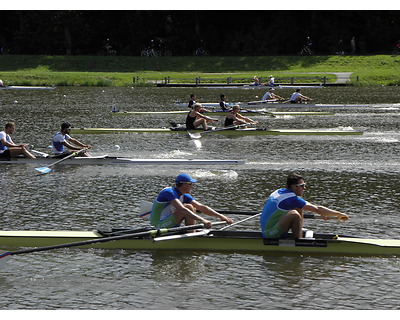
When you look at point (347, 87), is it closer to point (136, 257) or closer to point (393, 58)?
point (393, 58)

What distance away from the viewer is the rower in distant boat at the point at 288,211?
13.1 meters

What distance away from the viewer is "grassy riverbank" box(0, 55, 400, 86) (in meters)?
65.6

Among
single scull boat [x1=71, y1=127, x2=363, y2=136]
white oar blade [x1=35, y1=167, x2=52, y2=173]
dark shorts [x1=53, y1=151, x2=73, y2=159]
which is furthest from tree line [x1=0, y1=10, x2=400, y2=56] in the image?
white oar blade [x1=35, y1=167, x2=52, y2=173]

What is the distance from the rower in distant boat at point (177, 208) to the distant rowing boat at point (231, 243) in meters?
0.34

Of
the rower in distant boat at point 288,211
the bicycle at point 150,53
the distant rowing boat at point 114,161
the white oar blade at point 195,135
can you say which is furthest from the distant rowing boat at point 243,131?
the bicycle at point 150,53

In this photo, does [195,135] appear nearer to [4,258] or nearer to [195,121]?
[195,121]

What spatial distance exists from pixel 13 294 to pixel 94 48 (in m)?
77.8

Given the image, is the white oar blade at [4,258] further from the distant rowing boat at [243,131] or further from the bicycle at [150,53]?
the bicycle at [150,53]

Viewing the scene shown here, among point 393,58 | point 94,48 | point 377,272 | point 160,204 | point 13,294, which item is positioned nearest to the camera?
point 13,294

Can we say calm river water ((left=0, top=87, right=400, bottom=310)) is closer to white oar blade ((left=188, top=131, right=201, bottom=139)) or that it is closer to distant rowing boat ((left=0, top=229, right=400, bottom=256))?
distant rowing boat ((left=0, top=229, right=400, bottom=256))

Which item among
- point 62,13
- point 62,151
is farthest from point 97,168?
point 62,13

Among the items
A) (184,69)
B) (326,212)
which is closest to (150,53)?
(184,69)

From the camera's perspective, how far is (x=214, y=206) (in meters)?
17.8

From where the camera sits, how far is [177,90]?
59781mm
